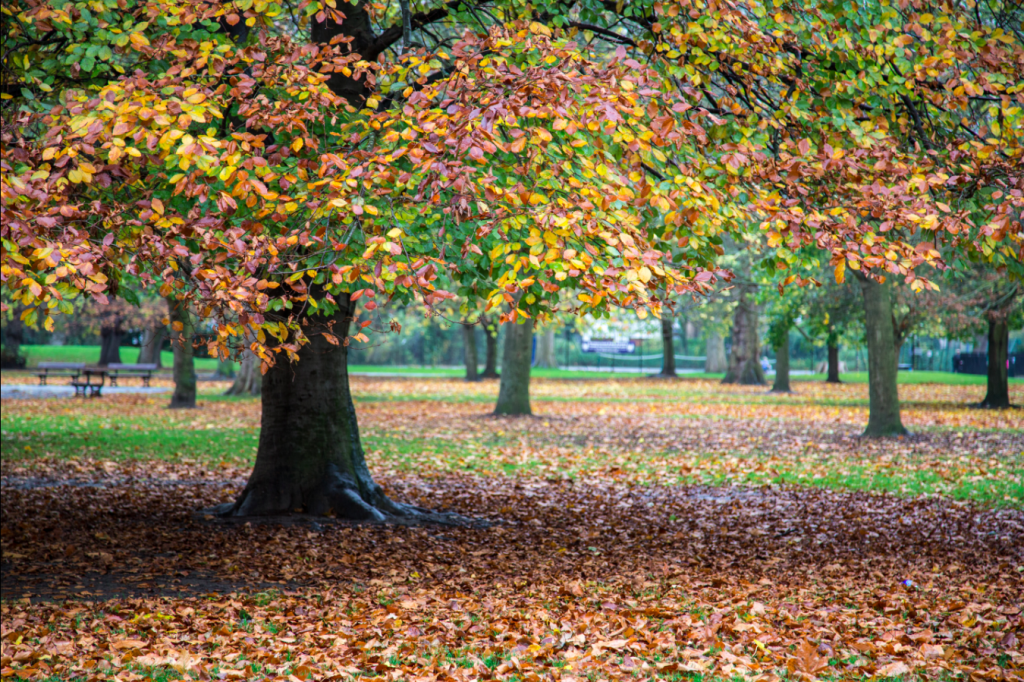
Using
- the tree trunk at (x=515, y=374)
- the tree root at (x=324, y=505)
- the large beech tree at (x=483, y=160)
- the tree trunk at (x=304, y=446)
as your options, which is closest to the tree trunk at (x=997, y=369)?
the tree trunk at (x=515, y=374)

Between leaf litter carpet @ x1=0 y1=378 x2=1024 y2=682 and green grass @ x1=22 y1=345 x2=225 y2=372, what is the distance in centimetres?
3796

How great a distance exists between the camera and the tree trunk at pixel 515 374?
19.9 m

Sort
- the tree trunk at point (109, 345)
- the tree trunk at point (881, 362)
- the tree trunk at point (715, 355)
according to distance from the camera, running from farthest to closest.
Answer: the tree trunk at point (715, 355), the tree trunk at point (109, 345), the tree trunk at point (881, 362)

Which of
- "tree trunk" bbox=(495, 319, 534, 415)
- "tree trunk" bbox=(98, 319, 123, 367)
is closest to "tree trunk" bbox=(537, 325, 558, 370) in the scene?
"tree trunk" bbox=(98, 319, 123, 367)

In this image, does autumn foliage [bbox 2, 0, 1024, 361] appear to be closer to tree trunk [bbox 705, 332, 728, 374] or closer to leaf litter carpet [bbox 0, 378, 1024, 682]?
leaf litter carpet [bbox 0, 378, 1024, 682]

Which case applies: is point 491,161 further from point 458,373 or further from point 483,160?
point 458,373

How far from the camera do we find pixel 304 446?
29.4 feet

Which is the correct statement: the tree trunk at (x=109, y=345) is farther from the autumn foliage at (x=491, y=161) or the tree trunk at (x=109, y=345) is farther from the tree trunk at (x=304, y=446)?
the autumn foliage at (x=491, y=161)

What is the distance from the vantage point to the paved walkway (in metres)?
25.3

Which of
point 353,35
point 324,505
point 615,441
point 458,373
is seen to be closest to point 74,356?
point 458,373

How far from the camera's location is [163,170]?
17.6 ft

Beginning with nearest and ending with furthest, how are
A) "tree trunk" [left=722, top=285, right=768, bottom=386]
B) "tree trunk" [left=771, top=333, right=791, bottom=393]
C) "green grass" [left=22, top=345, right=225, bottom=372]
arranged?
"tree trunk" [left=771, top=333, right=791, bottom=393], "tree trunk" [left=722, top=285, right=768, bottom=386], "green grass" [left=22, top=345, right=225, bottom=372]

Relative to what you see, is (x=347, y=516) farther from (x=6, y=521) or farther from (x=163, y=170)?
(x=163, y=170)

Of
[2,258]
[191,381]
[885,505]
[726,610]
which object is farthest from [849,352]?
[2,258]
